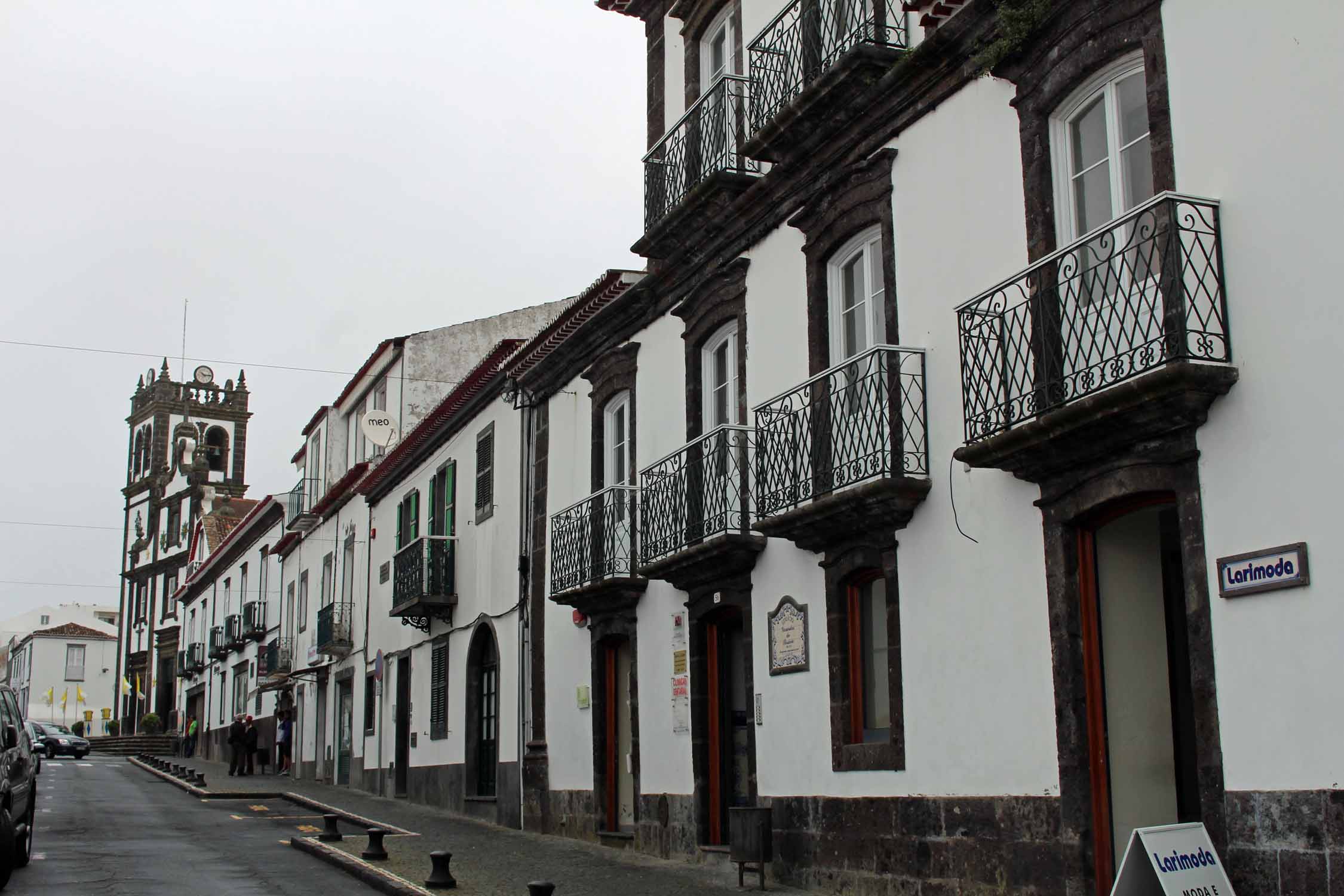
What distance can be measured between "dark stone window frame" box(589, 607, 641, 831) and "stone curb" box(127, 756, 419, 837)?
263 cm

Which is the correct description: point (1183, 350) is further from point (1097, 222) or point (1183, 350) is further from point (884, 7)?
point (884, 7)

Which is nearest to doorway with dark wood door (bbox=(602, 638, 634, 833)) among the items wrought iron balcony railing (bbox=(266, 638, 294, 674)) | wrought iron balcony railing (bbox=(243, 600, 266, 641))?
wrought iron balcony railing (bbox=(266, 638, 294, 674))

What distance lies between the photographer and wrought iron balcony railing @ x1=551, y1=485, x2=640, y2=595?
16578 millimetres

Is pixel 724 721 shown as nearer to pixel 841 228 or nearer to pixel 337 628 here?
pixel 841 228

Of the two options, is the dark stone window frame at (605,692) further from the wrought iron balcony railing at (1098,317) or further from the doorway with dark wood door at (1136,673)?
the doorway with dark wood door at (1136,673)

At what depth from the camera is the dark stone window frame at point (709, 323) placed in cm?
1455

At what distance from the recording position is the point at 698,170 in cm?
1503

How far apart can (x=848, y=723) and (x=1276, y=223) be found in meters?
5.75

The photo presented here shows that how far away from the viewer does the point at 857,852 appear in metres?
11.7

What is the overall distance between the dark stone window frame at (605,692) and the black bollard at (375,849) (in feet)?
9.58

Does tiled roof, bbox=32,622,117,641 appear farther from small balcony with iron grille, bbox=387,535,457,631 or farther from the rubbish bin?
the rubbish bin

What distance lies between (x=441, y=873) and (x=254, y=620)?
102 ft

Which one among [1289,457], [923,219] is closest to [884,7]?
[923,219]

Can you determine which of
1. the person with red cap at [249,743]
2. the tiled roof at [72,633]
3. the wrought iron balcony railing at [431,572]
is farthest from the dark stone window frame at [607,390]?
the tiled roof at [72,633]
